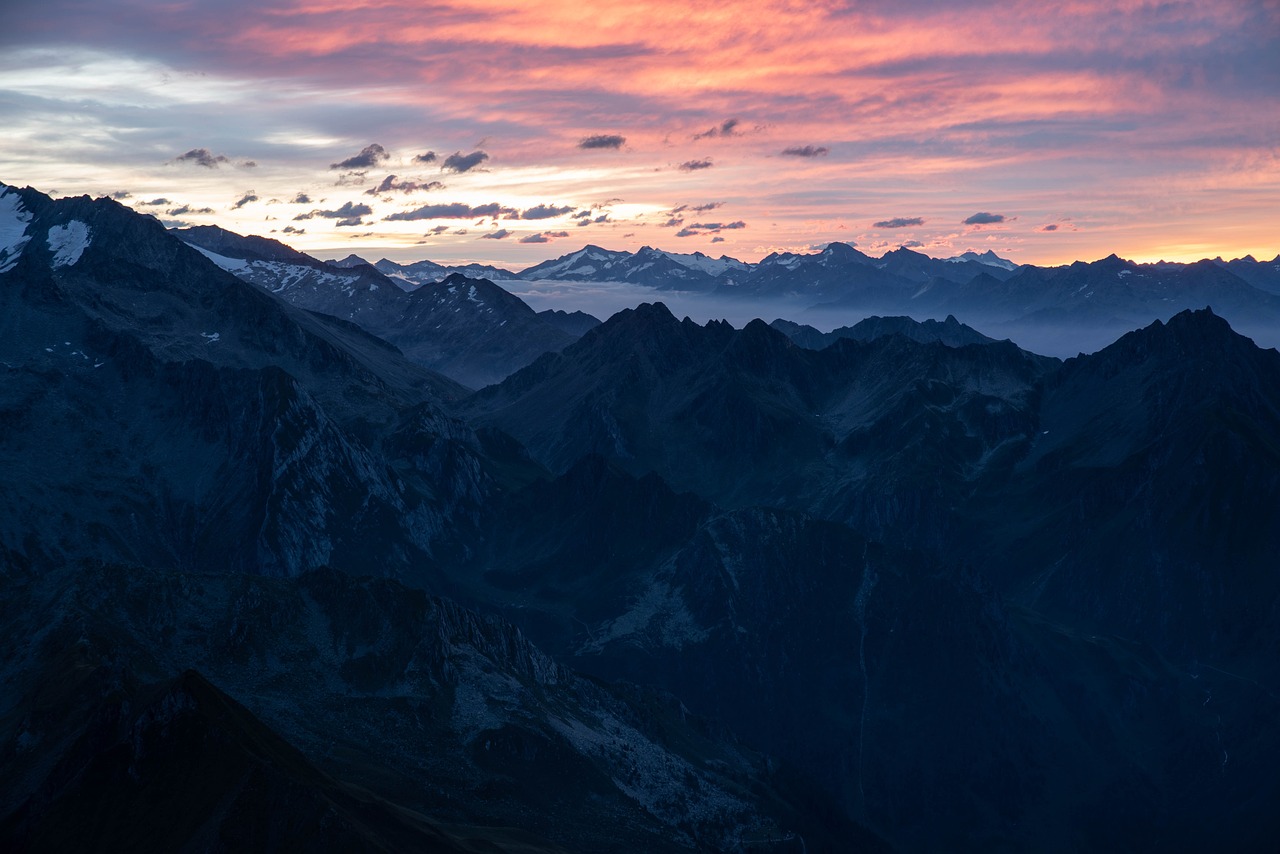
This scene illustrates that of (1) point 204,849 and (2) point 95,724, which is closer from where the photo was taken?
(1) point 204,849

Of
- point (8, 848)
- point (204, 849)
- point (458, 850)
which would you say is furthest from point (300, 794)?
point (8, 848)

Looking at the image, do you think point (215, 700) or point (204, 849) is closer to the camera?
point (204, 849)

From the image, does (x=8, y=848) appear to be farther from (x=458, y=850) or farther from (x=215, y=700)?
(x=458, y=850)

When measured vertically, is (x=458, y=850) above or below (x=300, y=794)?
below

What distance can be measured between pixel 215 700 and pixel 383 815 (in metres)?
30.4

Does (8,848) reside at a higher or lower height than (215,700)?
lower

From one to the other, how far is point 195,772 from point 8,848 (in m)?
25.7

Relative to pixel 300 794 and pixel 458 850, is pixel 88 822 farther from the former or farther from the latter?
pixel 458 850

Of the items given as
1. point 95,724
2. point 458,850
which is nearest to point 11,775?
point 95,724

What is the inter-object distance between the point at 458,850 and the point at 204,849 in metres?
36.5

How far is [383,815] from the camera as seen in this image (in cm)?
19238

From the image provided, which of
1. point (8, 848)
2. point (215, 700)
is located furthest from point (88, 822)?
point (215, 700)

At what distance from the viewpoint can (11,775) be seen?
19250 centimetres

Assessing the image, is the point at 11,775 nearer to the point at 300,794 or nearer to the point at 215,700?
the point at 215,700
